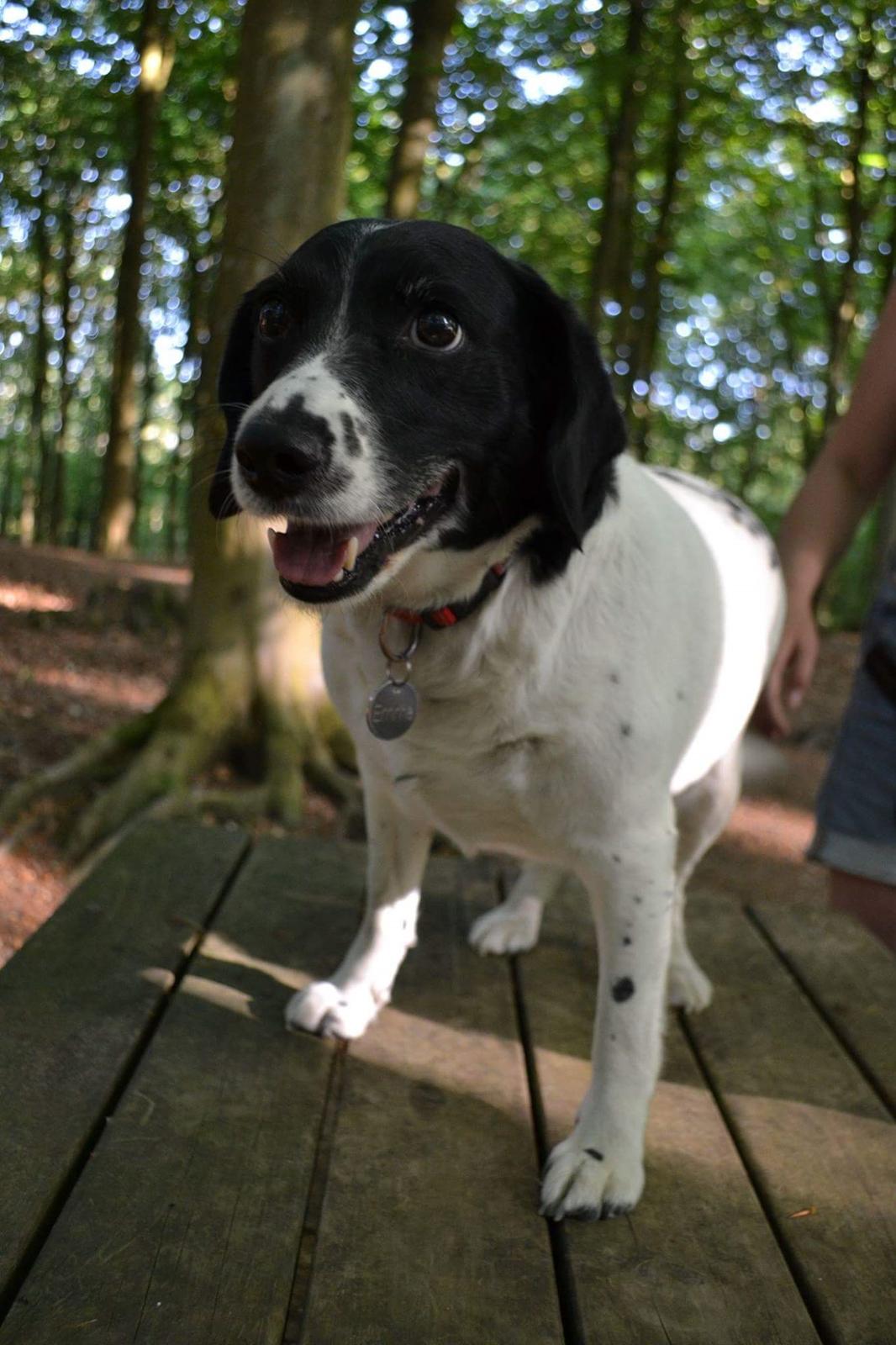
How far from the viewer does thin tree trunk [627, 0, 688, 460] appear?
1002cm

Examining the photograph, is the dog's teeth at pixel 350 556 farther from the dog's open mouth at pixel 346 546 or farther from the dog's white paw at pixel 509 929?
the dog's white paw at pixel 509 929

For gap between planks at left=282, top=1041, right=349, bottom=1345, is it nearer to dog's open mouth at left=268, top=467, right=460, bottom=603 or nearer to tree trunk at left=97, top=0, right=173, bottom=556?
dog's open mouth at left=268, top=467, right=460, bottom=603

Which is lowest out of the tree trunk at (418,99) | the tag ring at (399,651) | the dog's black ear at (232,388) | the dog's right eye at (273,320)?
the tag ring at (399,651)

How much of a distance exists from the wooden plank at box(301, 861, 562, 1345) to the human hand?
0.97m

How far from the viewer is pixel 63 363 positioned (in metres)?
20.9

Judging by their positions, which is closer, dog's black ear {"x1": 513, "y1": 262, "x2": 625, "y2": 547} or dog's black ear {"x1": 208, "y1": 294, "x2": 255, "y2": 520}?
dog's black ear {"x1": 513, "y1": 262, "x2": 625, "y2": 547}

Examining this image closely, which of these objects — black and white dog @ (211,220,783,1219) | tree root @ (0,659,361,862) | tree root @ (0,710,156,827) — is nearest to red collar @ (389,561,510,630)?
black and white dog @ (211,220,783,1219)

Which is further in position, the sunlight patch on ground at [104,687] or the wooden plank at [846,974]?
the sunlight patch on ground at [104,687]

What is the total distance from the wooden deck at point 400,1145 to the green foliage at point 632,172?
10.2 ft

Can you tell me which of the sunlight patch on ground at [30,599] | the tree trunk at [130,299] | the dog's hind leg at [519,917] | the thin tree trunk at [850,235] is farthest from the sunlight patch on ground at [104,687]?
the thin tree trunk at [850,235]

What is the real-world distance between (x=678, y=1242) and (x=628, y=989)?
1.43 feet

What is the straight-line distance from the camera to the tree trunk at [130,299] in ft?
41.5

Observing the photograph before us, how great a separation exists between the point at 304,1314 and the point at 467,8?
11809 millimetres

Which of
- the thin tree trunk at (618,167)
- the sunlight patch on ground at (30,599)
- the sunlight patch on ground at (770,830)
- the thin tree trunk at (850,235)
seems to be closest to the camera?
the sunlight patch on ground at (770,830)
